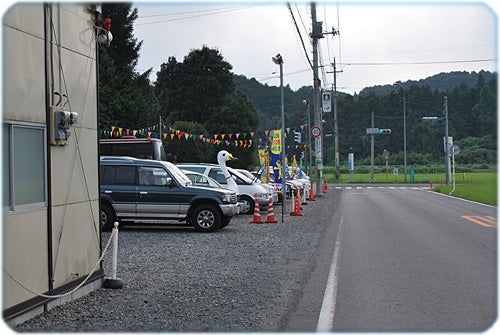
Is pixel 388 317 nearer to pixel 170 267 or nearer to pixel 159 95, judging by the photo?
pixel 170 267

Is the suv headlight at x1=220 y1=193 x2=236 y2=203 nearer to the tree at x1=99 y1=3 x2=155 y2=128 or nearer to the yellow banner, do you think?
the yellow banner

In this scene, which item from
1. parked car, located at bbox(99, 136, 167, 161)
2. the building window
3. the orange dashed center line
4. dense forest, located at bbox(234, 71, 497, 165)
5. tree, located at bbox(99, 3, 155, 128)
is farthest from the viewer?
dense forest, located at bbox(234, 71, 497, 165)

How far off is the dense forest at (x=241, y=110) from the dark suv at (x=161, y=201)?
13.9 metres

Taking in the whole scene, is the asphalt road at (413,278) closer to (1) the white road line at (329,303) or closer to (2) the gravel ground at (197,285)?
(1) the white road line at (329,303)

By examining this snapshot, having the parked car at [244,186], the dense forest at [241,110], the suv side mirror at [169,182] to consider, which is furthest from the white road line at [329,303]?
the dense forest at [241,110]

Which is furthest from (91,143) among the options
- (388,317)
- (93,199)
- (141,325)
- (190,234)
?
(190,234)

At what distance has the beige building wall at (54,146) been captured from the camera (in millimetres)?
6184

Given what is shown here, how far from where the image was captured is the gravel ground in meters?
6.59

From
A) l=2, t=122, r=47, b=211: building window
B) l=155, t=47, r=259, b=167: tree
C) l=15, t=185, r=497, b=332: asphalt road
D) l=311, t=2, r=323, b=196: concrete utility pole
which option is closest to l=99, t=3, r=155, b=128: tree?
l=311, t=2, r=323, b=196: concrete utility pole

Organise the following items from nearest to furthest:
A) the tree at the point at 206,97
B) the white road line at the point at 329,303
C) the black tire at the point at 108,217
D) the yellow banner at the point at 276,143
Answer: the white road line at the point at 329,303, the black tire at the point at 108,217, the yellow banner at the point at 276,143, the tree at the point at 206,97

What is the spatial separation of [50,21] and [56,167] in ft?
5.79

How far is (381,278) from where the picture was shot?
360 inches

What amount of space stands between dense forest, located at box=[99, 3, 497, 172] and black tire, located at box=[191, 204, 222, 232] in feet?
45.7

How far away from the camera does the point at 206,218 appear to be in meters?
15.7
